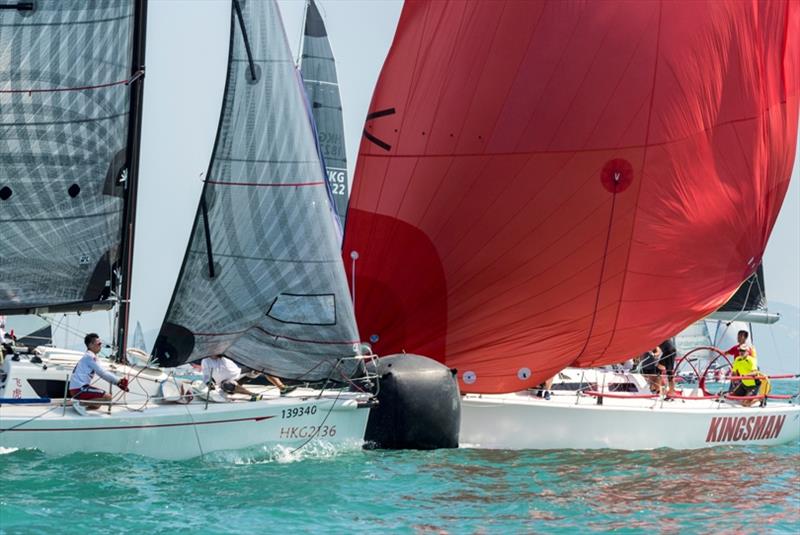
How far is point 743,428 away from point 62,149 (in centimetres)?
1176

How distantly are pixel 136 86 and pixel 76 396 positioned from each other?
476 cm

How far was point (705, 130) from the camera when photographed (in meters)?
18.2

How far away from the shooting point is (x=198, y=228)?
52.2 feet

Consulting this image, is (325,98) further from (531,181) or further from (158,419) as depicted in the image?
(158,419)

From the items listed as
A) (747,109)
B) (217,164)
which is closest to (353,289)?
(217,164)

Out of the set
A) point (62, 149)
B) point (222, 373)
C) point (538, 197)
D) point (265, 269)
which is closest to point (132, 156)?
point (62, 149)

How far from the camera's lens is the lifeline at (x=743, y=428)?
1903 centimetres

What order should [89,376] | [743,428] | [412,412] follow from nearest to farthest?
[89,376], [412,412], [743,428]

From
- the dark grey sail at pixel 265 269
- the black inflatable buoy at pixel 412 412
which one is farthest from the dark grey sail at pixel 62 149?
the black inflatable buoy at pixel 412 412

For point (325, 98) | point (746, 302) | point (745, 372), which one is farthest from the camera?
point (325, 98)

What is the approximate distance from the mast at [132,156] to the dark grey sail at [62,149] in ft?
0.23

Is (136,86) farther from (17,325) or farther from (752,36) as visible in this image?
(17,325)

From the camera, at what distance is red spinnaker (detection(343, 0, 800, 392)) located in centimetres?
1734

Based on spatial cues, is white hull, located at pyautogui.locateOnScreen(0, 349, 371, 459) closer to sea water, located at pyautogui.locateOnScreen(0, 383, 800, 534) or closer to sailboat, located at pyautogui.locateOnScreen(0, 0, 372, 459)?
sailboat, located at pyautogui.locateOnScreen(0, 0, 372, 459)
